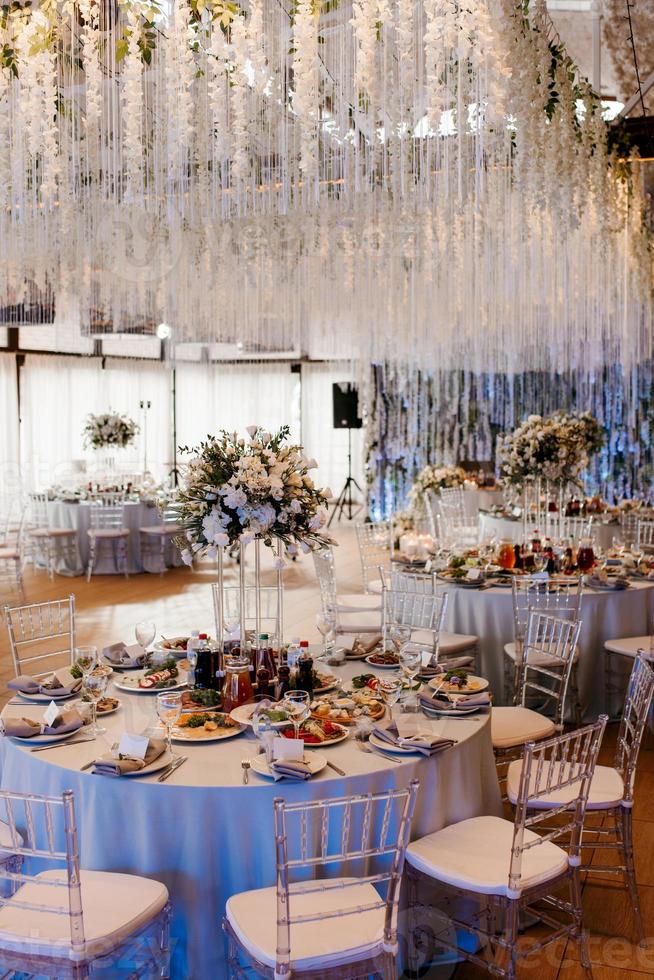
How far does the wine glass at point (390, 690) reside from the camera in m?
3.18

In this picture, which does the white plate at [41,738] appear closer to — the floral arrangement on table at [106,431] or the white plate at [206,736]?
the white plate at [206,736]

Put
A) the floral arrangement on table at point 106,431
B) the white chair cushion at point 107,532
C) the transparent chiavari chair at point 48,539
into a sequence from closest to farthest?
the white chair cushion at point 107,532, the transparent chiavari chair at point 48,539, the floral arrangement on table at point 106,431

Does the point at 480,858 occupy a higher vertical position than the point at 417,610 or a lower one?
lower

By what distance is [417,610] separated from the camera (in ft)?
16.9

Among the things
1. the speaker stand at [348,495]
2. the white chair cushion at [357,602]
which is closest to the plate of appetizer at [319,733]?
the white chair cushion at [357,602]

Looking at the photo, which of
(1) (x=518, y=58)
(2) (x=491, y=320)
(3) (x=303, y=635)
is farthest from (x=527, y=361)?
(1) (x=518, y=58)

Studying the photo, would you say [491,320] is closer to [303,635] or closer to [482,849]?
[303,635]

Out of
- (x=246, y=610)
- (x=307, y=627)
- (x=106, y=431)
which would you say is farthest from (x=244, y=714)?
(x=106, y=431)

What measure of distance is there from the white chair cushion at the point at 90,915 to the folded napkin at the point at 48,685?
2.79 feet

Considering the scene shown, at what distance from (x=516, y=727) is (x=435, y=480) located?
7.28 meters

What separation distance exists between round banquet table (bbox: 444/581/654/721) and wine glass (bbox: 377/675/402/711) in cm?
227

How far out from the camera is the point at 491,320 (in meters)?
7.35

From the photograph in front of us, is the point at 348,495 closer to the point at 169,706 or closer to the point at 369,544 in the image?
the point at 369,544

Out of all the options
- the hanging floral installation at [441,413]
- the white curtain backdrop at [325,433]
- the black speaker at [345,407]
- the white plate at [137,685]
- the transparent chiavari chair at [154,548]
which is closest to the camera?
the white plate at [137,685]
